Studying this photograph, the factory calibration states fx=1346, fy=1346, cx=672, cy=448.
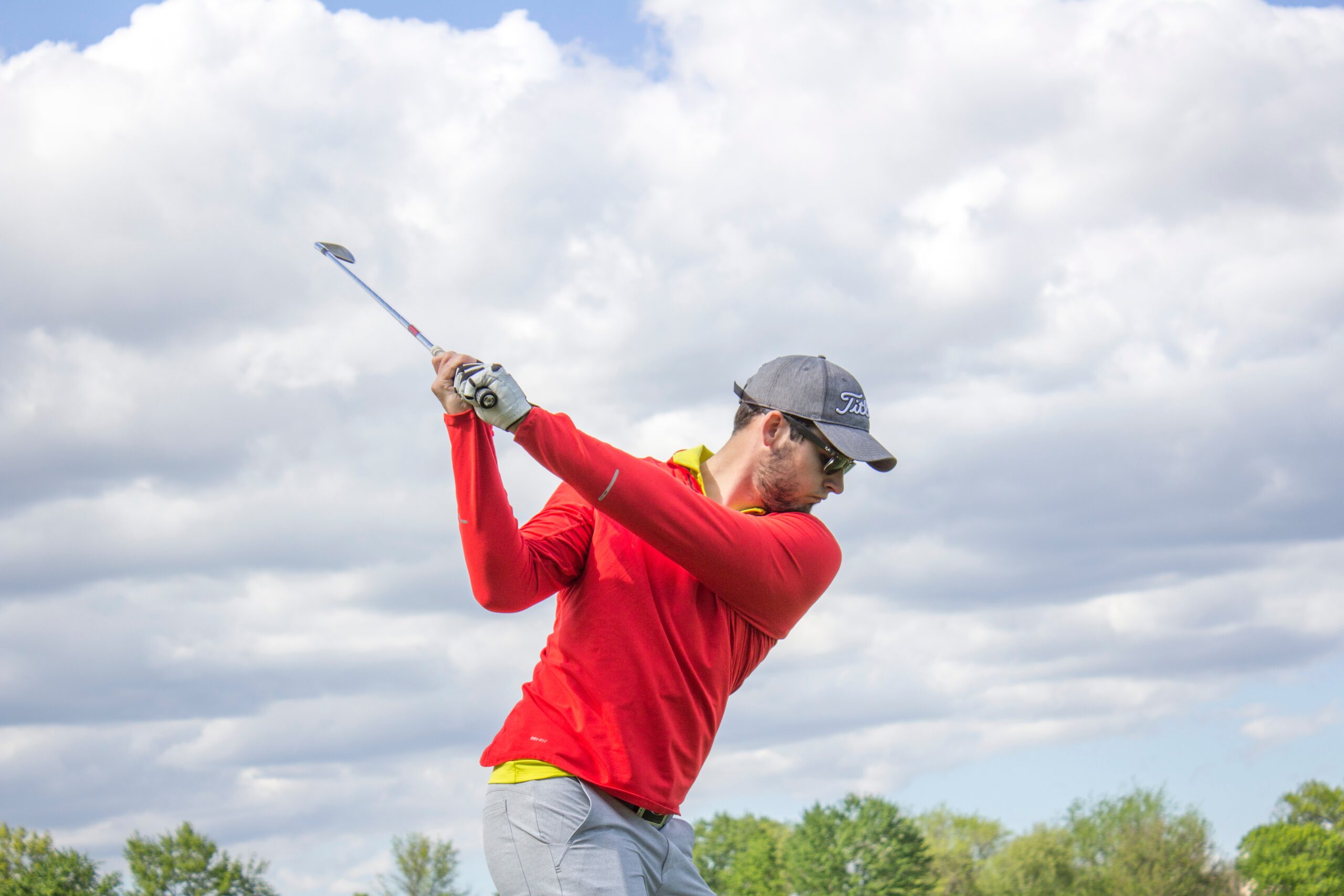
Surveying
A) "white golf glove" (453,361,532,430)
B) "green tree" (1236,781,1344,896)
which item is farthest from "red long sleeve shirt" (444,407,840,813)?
"green tree" (1236,781,1344,896)

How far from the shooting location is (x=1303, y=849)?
7231 cm

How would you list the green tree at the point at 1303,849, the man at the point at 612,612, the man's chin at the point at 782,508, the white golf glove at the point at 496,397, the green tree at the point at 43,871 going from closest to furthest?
the white golf glove at the point at 496,397
the man at the point at 612,612
the man's chin at the point at 782,508
the green tree at the point at 43,871
the green tree at the point at 1303,849

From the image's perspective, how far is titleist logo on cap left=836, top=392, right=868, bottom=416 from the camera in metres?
4.89

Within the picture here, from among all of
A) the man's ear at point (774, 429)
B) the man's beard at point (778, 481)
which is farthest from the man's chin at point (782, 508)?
the man's ear at point (774, 429)

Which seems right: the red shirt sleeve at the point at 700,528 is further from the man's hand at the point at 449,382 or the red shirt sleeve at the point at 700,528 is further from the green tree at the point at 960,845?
the green tree at the point at 960,845

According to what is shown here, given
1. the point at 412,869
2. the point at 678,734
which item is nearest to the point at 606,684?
the point at 678,734

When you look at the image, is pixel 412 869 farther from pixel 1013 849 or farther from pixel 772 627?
pixel 772 627

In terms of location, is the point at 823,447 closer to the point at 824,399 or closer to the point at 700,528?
the point at 824,399

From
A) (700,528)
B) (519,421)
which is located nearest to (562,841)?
(700,528)

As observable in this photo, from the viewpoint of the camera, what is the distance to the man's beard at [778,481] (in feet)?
15.9

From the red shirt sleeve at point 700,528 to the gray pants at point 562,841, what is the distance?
A: 0.81m

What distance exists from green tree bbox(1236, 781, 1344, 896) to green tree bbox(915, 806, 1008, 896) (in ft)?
45.1

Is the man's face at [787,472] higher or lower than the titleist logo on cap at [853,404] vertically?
lower

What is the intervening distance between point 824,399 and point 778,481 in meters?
0.34
